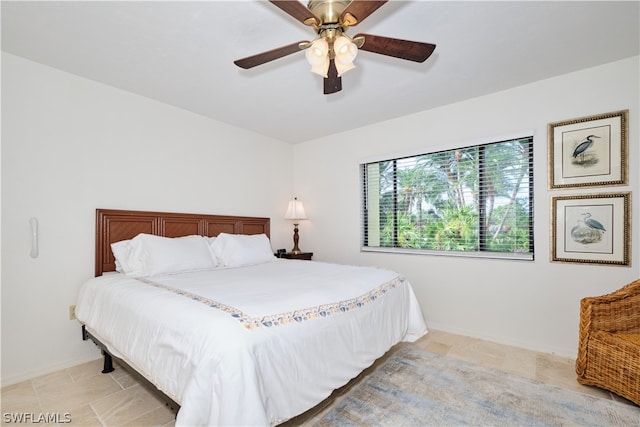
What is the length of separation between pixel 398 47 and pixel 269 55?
0.74 m

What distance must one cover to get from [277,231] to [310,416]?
2.93 metres

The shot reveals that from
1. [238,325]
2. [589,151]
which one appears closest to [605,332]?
[589,151]

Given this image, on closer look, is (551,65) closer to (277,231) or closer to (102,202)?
(277,231)

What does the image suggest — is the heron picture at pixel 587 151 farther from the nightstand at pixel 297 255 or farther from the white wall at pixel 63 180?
the white wall at pixel 63 180

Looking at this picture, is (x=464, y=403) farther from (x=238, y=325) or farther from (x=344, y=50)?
(x=344, y=50)

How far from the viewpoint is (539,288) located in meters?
2.80

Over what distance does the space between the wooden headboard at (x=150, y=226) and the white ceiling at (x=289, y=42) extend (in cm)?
124

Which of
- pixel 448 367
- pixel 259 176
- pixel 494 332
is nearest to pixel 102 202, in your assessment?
pixel 259 176

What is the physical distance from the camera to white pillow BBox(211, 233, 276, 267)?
316 centimetres

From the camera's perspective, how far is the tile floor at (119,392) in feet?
6.08

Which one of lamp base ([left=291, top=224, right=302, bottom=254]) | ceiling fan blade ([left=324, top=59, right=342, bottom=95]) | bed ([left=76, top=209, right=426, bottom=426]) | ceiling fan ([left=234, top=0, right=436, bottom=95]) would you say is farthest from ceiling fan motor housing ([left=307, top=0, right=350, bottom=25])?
lamp base ([left=291, top=224, right=302, bottom=254])

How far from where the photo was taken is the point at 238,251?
3203 mm

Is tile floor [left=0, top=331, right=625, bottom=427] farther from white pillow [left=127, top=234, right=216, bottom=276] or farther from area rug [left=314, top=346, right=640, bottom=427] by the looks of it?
white pillow [left=127, top=234, right=216, bottom=276]

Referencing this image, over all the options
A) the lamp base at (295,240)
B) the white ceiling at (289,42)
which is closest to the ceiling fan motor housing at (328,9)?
the white ceiling at (289,42)
